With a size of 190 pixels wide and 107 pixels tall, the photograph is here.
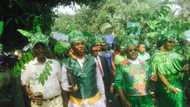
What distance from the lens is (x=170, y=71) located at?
10.5 m

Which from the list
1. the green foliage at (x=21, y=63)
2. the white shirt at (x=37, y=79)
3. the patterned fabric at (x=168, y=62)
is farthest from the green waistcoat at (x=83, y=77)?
the patterned fabric at (x=168, y=62)

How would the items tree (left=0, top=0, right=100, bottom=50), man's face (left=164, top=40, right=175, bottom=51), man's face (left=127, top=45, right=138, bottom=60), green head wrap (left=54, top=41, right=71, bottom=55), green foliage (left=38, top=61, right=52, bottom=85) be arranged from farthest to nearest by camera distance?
tree (left=0, top=0, right=100, bottom=50)
man's face (left=164, top=40, right=175, bottom=51)
man's face (left=127, top=45, right=138, bottom=60)
green head wrap (left=54, top=41, right=71, bottom=55)
green foliage (left=38, top=61, right=52, bottom=85)

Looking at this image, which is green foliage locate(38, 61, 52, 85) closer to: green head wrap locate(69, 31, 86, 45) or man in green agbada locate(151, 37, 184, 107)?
green head wrap locate(69, 31, 86, 45)


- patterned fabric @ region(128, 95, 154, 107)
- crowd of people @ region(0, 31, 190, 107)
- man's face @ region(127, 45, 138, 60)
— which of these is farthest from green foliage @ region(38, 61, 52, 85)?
patterned fabric @ region(128, 95, 154, 107)

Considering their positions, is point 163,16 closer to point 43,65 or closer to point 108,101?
point 108,101

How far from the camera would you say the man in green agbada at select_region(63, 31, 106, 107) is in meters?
9.55

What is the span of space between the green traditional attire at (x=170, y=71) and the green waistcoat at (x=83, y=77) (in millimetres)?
1405

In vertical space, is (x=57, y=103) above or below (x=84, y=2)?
below

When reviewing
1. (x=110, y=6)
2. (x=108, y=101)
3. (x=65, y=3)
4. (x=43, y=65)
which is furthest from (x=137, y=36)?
(x=110, y=6)

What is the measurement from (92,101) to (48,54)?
1108mm

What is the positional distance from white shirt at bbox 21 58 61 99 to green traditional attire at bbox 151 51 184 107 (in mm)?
2173

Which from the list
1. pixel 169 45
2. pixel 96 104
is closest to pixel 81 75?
pixel 96 104

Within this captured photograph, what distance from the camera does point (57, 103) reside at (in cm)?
895

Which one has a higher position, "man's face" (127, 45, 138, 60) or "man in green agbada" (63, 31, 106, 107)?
"man's face" (127, 45, 138, 60)
